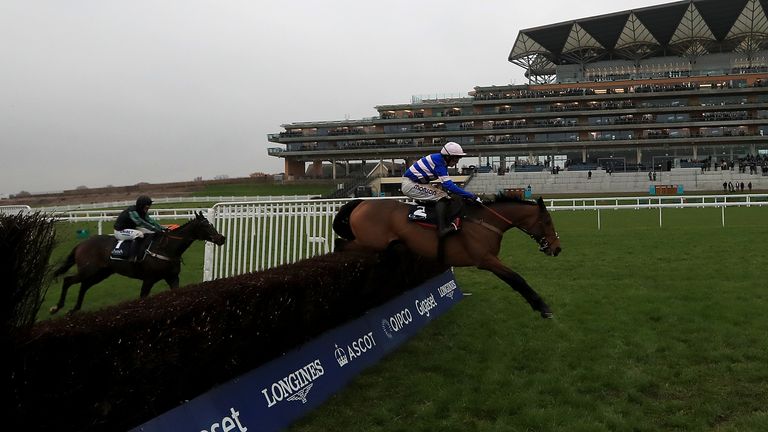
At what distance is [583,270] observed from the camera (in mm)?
9344

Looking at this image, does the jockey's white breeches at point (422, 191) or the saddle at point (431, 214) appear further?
the jockey's white breeches at point (422, 191)

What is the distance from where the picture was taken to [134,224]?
22.6 feet

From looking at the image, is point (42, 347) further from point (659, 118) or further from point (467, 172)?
point (659, 118)

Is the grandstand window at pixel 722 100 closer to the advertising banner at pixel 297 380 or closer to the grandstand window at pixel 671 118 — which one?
the grandstand window at pixel 671 118

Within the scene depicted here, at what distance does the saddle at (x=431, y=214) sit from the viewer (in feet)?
18.3

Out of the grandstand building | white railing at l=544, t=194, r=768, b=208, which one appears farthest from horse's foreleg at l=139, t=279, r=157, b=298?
the grandstand building

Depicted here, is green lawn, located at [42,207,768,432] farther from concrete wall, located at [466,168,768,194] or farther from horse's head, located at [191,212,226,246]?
concrete wall, located at [466,168,768,194]

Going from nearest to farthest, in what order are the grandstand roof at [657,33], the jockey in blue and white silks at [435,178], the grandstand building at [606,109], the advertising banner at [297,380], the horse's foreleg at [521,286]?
the advertising banner at [297,380]
the horse's foreleg at [521,286]
the jockey in blue and white silks at [435,178]
the grandstand building at [606,109]
the grandstand roof at [657,33]

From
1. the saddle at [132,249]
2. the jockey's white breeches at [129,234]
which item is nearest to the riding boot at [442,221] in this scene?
the saddle at [132,249]

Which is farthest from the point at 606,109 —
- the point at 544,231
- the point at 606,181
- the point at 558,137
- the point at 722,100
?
the point at 544,231

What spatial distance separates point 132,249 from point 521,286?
4.90 m

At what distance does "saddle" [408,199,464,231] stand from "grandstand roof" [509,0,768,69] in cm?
8215

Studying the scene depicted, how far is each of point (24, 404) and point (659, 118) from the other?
240ft

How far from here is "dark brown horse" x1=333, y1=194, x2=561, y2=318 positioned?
5.51 m
